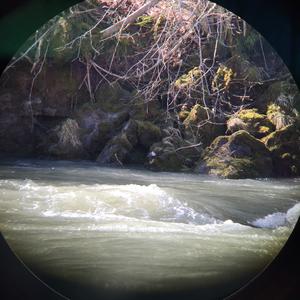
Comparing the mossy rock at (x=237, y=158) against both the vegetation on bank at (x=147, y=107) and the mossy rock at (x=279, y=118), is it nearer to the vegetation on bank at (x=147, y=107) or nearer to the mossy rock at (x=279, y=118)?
the vegetation on bank at (x=147, y=107)

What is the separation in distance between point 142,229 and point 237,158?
539 centimetres

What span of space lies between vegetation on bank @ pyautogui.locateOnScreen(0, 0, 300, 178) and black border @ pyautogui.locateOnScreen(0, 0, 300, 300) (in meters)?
8.09

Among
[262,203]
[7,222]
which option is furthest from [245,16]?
[262,203]

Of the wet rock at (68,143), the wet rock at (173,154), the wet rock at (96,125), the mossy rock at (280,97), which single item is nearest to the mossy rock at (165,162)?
the wet rock at (173,154)

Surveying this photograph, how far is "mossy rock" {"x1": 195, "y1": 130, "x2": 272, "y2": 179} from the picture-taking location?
9508 mm

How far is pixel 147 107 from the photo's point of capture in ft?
37.3

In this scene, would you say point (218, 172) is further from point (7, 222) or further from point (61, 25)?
point (7, 222)

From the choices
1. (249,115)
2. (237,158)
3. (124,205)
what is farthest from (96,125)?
(124,205)

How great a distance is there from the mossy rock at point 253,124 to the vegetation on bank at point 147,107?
23 millimetres

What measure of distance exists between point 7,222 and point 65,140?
623 centimetres

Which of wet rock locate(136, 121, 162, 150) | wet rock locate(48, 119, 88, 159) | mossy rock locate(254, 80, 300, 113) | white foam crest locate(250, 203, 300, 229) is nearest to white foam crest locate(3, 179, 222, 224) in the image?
white foam crest locate(250, 203, 300, 229)

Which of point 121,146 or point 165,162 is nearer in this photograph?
point 165,162

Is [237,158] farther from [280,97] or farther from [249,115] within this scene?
[280,97]

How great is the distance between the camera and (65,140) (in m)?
10.8
